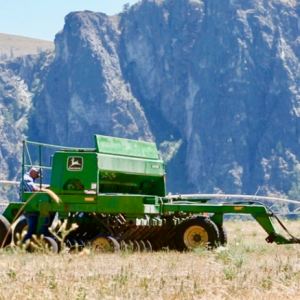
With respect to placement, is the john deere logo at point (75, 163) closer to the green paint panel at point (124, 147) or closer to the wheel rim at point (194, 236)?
the green paint panel at point (124, 147)

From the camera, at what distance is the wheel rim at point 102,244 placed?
57.2 feet

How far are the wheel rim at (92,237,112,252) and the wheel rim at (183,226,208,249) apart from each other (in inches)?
60.0

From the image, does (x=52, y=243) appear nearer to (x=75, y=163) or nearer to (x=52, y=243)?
(x=52, y=243)

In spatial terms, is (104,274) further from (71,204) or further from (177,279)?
(71,204)

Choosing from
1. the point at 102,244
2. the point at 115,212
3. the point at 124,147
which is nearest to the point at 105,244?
the point at 102,244

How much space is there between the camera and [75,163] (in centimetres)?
1816

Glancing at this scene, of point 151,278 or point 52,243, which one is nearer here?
point 151,278

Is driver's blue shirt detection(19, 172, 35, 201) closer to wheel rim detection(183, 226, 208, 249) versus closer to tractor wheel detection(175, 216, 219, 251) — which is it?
tractor wheel detection(175, 216, 219, 251)

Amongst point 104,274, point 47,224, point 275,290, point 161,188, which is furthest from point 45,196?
point 275,290

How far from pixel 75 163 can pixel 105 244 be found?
158cm

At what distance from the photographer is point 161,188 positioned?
20.6 metres

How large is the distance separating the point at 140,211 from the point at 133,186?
7.90 ft

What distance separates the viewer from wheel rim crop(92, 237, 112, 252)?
17.4m

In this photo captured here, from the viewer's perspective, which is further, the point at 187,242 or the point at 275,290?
the point at 187,242
